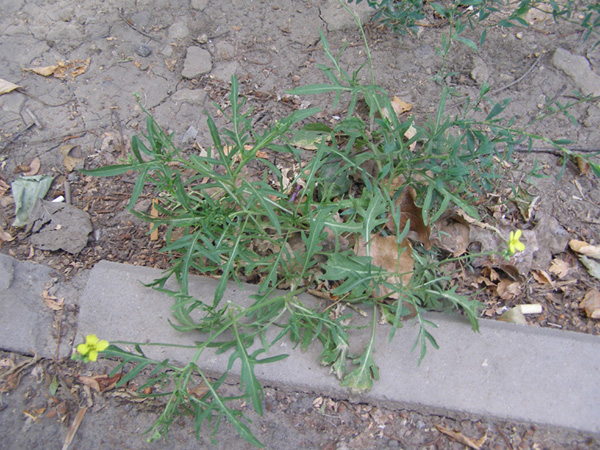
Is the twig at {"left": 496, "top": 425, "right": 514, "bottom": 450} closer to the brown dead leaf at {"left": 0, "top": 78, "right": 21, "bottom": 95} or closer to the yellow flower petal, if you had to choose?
the yellow flower petal

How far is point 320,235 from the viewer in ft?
6.64

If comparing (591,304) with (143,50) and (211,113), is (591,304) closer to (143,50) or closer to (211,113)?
(211,113)

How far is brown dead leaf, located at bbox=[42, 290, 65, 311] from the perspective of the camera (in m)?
2.30

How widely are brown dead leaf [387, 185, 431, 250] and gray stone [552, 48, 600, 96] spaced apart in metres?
1.62

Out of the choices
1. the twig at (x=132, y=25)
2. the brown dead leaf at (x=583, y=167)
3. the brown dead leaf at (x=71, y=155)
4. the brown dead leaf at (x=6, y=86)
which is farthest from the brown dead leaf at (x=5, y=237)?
the brown dead leaf at (x=583, y=167)

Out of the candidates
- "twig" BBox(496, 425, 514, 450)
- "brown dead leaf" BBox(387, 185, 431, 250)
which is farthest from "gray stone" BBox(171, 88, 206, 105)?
"twig" BBox(496, 425, 514, 450)

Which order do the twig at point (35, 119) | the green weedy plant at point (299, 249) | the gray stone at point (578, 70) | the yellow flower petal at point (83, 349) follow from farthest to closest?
1. the gray stone at point (578, 70)
2. the twig at point (35, 119)
3. the green weedy plant at point (299, 249)
4. the yellow flower petal at point (83, 349)

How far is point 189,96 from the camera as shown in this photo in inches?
117

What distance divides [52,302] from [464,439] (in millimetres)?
2149

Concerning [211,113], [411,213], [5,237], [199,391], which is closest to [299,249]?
[411,213]

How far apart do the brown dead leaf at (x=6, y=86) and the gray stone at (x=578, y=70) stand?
3702 millimetres

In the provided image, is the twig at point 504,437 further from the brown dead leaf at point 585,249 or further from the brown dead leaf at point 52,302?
the brown dead leaf at point 52,302

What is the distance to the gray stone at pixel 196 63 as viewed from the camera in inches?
121

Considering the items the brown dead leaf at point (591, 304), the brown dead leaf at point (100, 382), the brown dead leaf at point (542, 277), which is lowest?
the brown dead leaf at point (100, 382)
